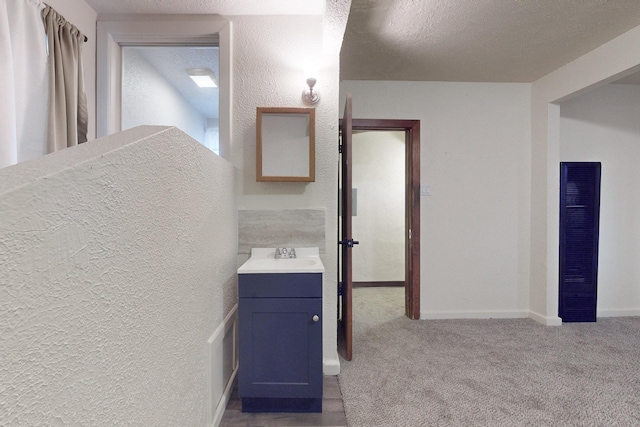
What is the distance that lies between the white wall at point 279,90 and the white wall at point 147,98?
0.55 metres

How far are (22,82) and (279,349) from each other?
2005mm

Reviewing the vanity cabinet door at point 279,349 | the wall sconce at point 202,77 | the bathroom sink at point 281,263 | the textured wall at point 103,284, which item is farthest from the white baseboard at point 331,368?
the wall sconce at point 202,77

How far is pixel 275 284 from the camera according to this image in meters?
1.59

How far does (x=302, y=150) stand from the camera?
203 cm

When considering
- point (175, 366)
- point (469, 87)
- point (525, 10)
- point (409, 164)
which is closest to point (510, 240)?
point (409, 164)

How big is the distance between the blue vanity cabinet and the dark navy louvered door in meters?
2.83

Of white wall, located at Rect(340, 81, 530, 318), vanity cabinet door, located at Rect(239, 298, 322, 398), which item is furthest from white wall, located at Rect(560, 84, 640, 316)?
vanity cabinet door, located at Rect(239, 298, 322, 398)

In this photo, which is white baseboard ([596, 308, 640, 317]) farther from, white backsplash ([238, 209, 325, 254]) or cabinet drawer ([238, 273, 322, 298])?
cabinet drawer ([238, 273, 322, 298])

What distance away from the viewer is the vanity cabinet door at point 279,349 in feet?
5.21

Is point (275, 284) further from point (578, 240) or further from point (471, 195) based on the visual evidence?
point (578, 240)

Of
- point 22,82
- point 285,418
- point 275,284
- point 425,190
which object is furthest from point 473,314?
point 22,82

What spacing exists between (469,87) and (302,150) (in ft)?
7.08

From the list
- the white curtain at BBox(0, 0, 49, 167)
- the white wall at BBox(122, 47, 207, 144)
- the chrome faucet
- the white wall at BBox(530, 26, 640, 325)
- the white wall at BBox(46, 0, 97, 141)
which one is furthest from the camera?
the white wall at BBox(530, 26, 640, 325)

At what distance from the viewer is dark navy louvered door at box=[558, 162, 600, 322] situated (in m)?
2.91
